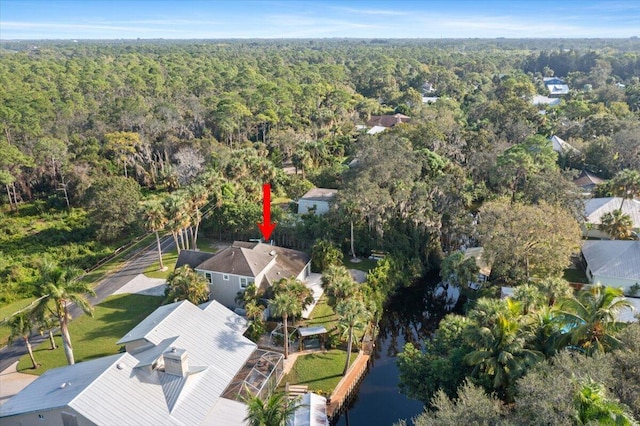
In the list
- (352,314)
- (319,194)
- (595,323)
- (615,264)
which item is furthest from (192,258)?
(615,264)

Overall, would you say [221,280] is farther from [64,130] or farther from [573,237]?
[64,130]

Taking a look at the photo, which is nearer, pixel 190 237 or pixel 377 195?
pixel 377 195

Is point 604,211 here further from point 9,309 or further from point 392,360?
point 9,309

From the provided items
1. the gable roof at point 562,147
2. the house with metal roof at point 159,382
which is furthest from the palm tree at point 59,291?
the gable roof at point 562,147

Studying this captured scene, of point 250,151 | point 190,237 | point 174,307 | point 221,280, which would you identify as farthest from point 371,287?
point 250,151

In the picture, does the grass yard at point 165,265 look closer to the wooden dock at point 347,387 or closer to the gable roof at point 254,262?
the gable roof at point 254,262

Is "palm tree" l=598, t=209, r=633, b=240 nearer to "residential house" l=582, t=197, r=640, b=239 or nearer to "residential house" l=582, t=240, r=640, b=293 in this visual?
"residential house" l=582, t=197, r=640, b=239
